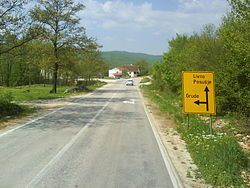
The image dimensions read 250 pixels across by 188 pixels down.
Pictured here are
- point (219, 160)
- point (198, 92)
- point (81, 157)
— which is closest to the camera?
point (219, 160)

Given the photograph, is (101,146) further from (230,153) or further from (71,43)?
(71,43)

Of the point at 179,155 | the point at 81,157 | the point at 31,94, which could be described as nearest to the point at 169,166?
the point at 179,155

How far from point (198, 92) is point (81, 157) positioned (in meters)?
5.56

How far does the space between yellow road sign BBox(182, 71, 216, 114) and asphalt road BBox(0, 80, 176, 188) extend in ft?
6.04

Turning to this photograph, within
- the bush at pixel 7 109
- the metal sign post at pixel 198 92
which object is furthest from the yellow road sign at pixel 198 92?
the bush at pixel 7 109

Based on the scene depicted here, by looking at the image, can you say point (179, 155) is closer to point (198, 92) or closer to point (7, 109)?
point (198, 92)

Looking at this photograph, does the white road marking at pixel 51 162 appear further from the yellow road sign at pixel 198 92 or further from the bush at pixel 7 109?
the bush at pixel 7 109

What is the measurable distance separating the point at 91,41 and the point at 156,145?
120 ft

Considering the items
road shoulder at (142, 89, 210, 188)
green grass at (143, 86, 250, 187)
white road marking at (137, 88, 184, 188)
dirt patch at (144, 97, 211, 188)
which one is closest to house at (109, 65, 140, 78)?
road shoulder at (142, 89, 210, 188)

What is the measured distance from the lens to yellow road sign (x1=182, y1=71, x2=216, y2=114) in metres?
14.4

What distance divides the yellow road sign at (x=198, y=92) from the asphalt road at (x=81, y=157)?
1.84 m

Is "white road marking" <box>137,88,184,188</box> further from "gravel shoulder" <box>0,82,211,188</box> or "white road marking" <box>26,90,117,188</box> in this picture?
"white road marking" <box>26,90,117,188</box>

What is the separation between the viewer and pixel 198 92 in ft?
48.4

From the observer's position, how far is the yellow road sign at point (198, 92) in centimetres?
1443
